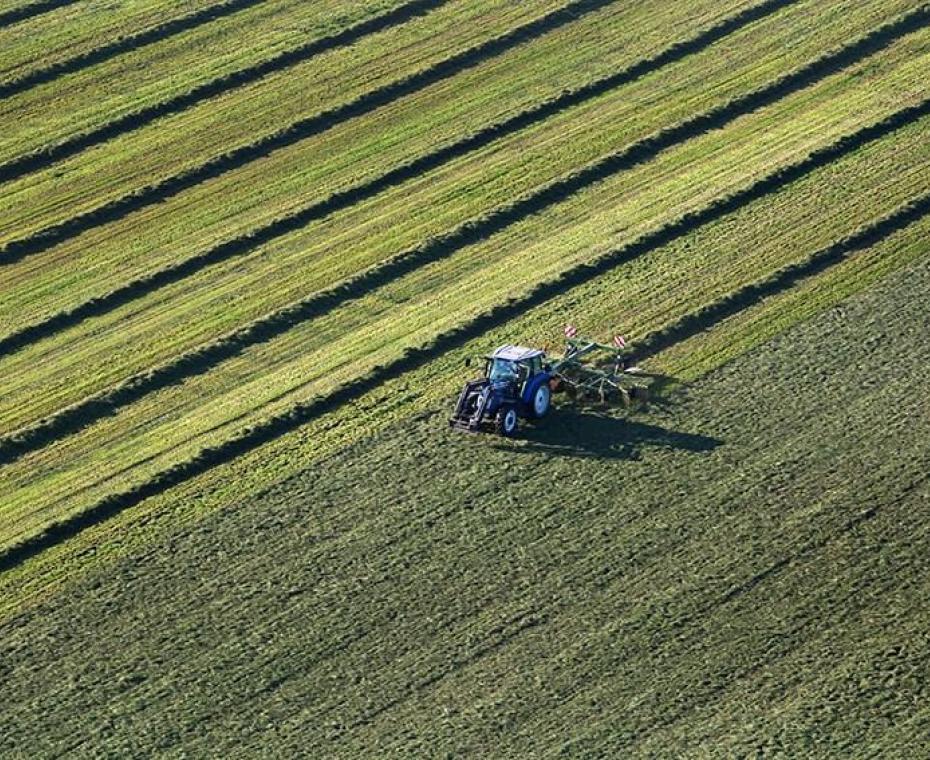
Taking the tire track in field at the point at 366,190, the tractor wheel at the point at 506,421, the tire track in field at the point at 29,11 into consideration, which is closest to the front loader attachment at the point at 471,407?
the tractor wheel at the point at 506,421

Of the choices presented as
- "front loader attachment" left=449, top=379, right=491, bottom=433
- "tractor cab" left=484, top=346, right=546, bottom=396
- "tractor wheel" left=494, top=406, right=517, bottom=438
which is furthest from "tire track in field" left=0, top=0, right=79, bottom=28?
"tractor wheel" left=494, top=406, right=517, bottom=438

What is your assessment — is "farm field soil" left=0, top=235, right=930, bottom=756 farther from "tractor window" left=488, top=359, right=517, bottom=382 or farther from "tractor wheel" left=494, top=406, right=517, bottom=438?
"tractor window" left=488, top=359, right=517, bottom=382

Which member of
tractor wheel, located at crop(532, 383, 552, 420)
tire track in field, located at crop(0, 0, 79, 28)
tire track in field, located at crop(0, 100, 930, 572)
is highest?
tire track in field, located at crop(0, 0, 79, 28)

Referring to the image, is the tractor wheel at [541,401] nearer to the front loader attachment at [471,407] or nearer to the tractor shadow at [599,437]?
the tractor shadow at [599,437]

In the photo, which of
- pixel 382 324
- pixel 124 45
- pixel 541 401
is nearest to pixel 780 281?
pixel 541 401

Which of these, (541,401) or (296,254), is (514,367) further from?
(296,254)

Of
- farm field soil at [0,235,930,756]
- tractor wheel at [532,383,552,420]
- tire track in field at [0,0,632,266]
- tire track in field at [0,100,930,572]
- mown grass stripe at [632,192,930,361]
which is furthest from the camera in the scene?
tire track in field at [0,0,632,266]

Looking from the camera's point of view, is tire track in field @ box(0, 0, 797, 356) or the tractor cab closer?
the tractor cab
